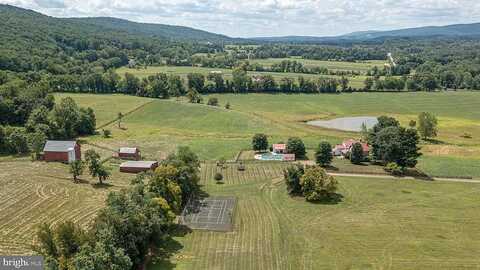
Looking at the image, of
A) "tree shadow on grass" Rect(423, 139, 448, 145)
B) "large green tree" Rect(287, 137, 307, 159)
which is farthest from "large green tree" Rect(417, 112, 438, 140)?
"large green tree" Rect(287, 137, 307, 159)

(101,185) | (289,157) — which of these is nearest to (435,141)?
(289,157)

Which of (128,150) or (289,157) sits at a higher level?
(128,150)

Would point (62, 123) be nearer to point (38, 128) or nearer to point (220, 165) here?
point (38, 128)

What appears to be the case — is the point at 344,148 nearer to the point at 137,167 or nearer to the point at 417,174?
the point at 417,174

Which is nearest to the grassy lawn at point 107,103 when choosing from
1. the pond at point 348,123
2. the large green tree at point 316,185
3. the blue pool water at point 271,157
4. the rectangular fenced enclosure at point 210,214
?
the blue pool water at point 271,157

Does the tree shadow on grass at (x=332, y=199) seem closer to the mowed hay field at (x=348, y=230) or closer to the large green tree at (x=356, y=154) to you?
the mowed hay field at (x=348, y=230)

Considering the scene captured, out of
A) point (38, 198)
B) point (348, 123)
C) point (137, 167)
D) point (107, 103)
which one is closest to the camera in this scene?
point (38, 198)

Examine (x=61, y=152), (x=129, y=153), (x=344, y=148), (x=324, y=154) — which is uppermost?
(x=324, y=154)
